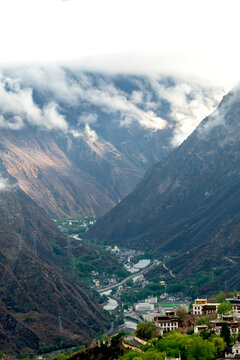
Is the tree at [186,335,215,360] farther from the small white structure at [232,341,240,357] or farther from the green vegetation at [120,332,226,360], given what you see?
the small white structure at [232,341,240,357]

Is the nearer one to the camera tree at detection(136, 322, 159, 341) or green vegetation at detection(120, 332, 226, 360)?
green vegetation at detection(120, 332, 226, 360)

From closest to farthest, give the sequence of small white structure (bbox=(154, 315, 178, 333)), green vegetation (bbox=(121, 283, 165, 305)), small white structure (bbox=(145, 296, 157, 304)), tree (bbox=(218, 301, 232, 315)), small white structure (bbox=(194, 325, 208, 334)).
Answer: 1. small white structure (bbox=(194, 325, 208, 334))
2. small white structure (bbox=(154, 315, 178, 333))
3. tree (bbox=(218, 301, 232, 315))
4. small white structure (bbox=(145, 296, 157, 304))
5. green vegetation (bbox=(121, 283, 165, 305))

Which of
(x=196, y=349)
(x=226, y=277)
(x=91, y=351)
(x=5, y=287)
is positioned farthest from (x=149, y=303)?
(x=196, y=349)

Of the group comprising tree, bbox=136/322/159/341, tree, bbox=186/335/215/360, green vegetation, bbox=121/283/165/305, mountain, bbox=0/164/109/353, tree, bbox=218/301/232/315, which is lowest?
tree, bbox=186/335/215/360

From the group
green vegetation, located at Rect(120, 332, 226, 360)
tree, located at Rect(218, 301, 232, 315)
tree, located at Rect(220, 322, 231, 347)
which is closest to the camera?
green vegetation, located at Rect(120, 332, 226, 360)

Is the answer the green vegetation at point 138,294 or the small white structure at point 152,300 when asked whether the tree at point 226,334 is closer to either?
→ the small white structure at point 152,300

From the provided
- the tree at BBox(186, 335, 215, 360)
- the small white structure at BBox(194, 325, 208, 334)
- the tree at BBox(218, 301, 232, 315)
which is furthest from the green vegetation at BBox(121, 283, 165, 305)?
the tree at BBox(186, 335, 215, 360)

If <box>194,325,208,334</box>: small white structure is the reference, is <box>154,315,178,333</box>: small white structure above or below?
above

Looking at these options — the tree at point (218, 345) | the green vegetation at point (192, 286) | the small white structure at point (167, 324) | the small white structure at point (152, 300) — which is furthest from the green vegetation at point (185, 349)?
the green vegetation at point (192, 286)

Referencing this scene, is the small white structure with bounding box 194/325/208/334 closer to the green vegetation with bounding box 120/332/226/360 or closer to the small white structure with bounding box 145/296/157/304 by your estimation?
the green vegetation with bounding box 120/332/226/360
